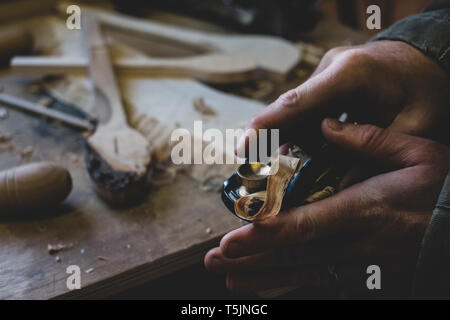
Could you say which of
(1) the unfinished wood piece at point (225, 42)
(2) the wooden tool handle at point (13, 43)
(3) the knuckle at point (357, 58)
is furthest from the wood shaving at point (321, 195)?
(2) the wooden tool handle at point (13, 43)

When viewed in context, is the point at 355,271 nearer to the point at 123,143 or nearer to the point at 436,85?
the point at 436,85

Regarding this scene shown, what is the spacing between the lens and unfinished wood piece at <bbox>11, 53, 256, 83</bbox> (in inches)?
43.4

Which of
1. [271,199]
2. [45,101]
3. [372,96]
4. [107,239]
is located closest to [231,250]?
[271,199]

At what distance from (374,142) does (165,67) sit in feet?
2.03

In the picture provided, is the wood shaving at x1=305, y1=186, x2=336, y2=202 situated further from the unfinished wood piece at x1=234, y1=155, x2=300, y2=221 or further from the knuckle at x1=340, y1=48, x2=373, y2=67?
the knuckle at x1=340, y1=48, x2=373, y2=67

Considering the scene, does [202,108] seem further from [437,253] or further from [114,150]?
[437,253]

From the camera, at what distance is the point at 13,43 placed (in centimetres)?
119

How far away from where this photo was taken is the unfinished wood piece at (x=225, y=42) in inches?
44.5

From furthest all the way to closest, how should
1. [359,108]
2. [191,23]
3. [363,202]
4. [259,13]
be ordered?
1. [191,23]
2. [259,13]
3. [359,108]
4. [363,202]

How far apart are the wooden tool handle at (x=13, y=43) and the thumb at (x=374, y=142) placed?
36.4 inches

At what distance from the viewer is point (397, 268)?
2.33 ft

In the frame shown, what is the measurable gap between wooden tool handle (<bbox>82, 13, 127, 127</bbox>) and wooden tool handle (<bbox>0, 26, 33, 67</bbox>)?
0.53ft

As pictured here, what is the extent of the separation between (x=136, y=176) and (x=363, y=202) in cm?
39

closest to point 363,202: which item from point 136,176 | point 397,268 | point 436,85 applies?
point 397,268
